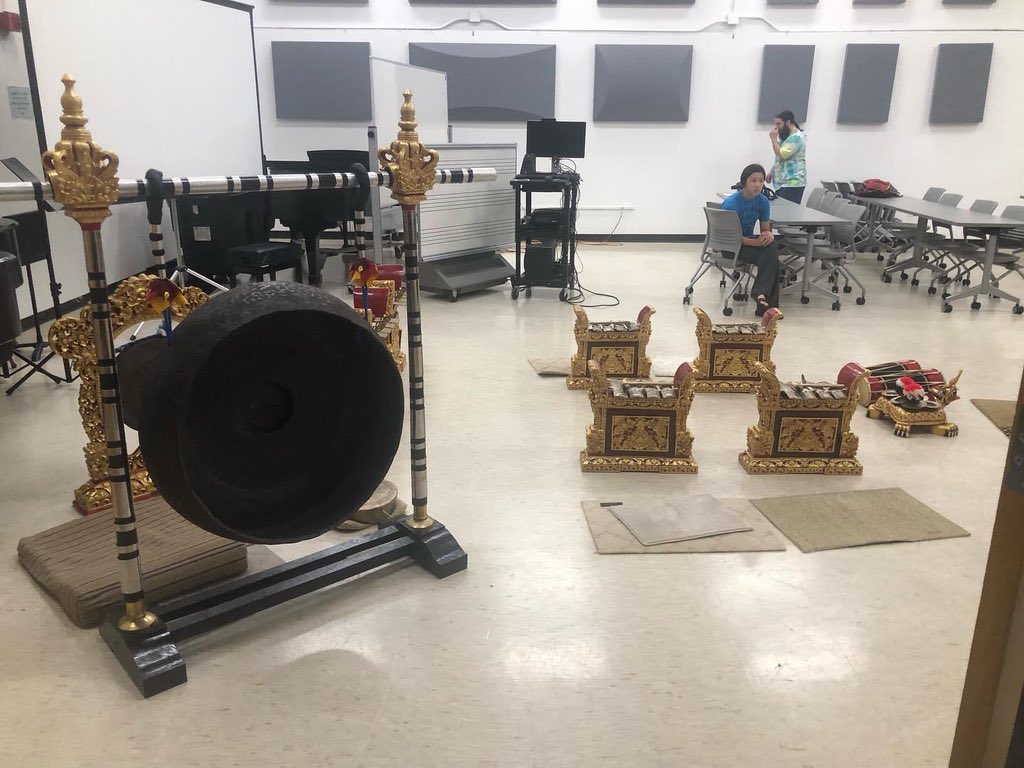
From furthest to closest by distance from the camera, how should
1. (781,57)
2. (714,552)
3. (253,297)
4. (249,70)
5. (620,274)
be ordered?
(781,57) → (249,70) → (620,274) → (714,552) → (253,297)

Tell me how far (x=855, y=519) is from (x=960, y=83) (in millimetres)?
8708

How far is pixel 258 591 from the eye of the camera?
2.40 meters

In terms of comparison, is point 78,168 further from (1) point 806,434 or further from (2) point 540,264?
(2) point 540,264

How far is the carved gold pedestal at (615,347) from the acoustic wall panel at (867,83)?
22.4 feet

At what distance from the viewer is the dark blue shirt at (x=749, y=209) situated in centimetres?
636

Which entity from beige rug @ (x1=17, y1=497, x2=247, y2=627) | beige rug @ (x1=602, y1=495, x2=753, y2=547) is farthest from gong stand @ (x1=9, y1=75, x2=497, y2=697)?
beige rug @ (x1=602, y1=495, x2=753, y2=547)

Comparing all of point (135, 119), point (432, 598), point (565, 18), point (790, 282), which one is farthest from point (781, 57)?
point (432, 598)

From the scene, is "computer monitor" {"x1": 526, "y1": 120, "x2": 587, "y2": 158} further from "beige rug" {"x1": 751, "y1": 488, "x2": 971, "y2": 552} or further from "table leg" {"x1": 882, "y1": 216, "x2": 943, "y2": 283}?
"beige rug" {"x1": 751, "y1": 488, "x2": 971, "y2": 552}

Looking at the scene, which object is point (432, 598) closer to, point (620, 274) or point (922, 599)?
point (922, 599)

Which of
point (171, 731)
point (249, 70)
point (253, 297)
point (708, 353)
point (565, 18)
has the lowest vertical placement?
point (171, 731)

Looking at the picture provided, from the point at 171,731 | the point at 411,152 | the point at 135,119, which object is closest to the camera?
the point at 171,731

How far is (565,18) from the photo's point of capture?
9438 mm

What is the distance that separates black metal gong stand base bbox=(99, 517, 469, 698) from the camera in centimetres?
212

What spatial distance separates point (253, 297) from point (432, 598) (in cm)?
120
